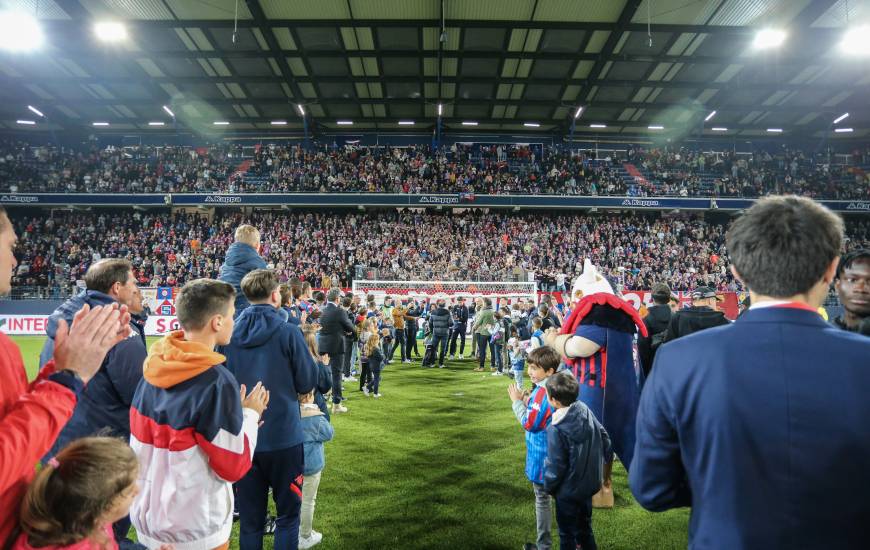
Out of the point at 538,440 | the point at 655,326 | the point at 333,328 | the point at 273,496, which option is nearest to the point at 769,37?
the point at 655,326

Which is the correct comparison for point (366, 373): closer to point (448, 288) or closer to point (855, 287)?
point (855, 287)

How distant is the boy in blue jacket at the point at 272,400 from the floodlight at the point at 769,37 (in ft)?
74.6

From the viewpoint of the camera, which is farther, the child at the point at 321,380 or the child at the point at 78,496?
the child at the point at 321,380

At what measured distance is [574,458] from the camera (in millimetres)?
3125

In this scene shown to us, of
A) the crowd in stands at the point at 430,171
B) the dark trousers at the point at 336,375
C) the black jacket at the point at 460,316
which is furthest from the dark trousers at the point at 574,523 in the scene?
the crowd in stands at the point at 430,171

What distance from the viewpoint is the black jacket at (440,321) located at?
535 inches

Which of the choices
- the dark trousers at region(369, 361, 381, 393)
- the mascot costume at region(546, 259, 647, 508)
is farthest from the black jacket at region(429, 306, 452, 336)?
the mascot costume at region(546, 259, 647, 508)

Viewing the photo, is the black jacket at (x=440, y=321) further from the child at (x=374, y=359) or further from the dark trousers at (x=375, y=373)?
the dark trousers at (x=375, y=373)

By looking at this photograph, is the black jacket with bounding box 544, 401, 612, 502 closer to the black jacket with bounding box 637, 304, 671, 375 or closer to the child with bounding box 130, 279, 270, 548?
the child with bounding box 130, 279, 270, 548

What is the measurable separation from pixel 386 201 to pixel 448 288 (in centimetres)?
865

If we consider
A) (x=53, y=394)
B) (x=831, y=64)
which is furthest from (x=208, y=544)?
(x=831, y=64)

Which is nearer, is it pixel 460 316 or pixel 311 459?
pixel 311 459

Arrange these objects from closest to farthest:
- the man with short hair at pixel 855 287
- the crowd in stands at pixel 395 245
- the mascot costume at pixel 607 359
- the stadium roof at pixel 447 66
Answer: the man with short hair at pixel 855 287 → the mascot costume at pixel 607 359 → the stadium roof at pixel 447 66 → the crowd in stands at pixel 395 245

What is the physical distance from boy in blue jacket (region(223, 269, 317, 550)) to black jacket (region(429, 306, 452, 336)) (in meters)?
10.4
